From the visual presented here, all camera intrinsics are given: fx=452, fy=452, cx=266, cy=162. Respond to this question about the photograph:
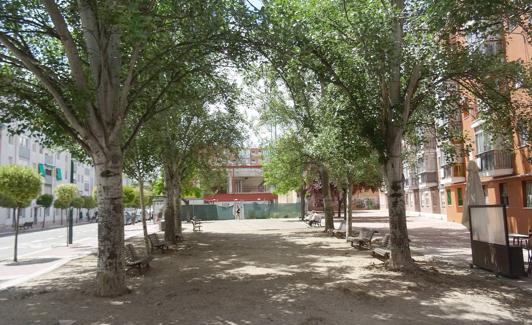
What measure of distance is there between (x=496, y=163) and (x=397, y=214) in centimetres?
1396

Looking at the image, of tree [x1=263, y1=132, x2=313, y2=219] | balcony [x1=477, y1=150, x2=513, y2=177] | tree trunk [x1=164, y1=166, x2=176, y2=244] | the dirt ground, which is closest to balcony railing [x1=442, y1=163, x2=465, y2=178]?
balcony [x1=477, y1=150, x2=513, y2=177]

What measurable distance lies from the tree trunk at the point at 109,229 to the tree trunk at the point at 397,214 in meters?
6.22

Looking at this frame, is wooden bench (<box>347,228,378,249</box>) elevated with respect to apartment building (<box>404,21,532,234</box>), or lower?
lower

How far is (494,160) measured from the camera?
2228cm

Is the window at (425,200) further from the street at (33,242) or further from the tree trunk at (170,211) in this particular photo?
the tree trunk at (170,211)

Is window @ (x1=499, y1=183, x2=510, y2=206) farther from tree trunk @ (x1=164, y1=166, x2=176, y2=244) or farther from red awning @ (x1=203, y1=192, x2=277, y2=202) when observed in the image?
red awning @ (x1=203, y1=192, x2=277, y2=202)

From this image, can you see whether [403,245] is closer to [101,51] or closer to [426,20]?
[426,20]

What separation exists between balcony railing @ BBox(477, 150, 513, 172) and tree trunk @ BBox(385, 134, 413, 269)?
12134mm

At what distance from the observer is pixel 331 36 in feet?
35.4

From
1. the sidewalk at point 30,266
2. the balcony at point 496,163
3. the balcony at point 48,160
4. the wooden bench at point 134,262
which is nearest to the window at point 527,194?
the balcony at point 496,163

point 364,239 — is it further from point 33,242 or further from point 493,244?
point 33,242

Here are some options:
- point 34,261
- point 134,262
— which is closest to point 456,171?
point 134,262

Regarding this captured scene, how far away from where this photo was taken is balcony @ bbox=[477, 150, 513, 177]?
2164 centimetres

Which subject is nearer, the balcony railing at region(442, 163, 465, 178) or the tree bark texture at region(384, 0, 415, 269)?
the tree bark texture at region(384, 0, 415, 269)
